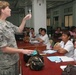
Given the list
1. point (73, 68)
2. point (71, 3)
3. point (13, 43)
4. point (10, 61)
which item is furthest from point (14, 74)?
point (71, 3)

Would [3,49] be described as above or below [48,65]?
above

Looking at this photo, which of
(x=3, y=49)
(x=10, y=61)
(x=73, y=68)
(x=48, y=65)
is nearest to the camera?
(x=73, y=68)

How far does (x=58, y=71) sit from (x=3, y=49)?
66 cm

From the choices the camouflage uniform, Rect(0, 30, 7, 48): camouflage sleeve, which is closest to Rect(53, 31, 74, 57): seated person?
the camouflage uniform

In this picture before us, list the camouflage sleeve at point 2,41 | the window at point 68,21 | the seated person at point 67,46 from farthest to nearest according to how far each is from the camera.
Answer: the window at point 68,21 → the seated person at point 67,46 → the camouflage sleeve at point 2,41

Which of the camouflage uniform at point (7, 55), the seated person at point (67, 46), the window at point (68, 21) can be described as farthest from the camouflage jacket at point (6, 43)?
the window at point (68, 21)

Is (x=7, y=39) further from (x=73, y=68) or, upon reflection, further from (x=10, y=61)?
(x=73, y=68)

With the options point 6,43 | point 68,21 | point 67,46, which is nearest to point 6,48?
point 6,43

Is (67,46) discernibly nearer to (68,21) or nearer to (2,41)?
(2,41)

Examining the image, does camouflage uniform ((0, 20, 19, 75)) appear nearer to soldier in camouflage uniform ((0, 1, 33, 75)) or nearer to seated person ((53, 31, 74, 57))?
soldier in camouflage uniform ((0, 1, 33, 75))

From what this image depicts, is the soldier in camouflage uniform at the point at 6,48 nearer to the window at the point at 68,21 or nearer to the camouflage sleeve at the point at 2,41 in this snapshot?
the camouflage sleeve at the point at 2,41

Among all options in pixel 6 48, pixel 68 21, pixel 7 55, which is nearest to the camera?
pixel 6 48

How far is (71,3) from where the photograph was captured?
32.7 feet

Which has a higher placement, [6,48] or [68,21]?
[68,21]
